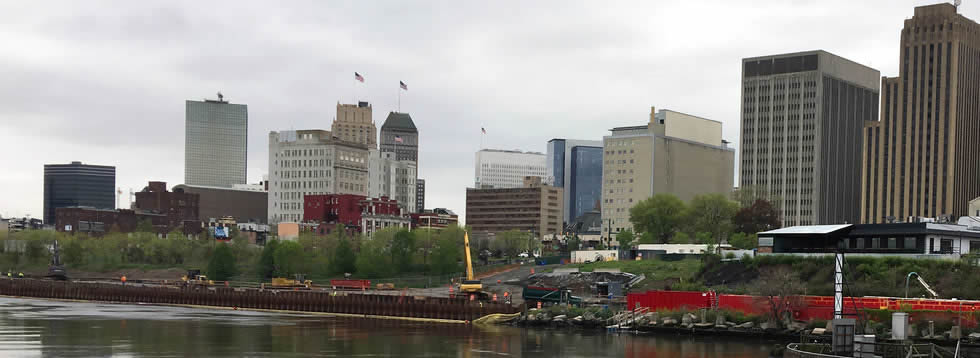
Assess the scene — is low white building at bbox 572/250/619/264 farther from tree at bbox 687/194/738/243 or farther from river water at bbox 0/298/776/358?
river water at bbox 0/298/776/358

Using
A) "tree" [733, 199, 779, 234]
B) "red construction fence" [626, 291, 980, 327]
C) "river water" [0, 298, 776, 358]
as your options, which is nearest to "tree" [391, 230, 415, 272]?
"tree" [733, 199, 779, 234]

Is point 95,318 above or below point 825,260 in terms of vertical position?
below

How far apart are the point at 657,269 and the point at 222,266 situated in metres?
75.9

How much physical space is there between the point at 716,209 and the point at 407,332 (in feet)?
352

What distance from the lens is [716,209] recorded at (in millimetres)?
192500

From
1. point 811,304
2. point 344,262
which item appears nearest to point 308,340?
point 811,304

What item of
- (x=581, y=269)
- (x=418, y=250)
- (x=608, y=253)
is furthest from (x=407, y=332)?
(x=418, y=250)

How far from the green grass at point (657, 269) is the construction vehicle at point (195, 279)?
51174mm

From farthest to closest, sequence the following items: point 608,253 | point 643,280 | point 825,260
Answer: point 608,253 → point 643,280 → point 825,260

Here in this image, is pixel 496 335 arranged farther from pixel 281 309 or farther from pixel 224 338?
pixel 281 309

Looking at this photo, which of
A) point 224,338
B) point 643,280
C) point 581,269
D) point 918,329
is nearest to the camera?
point 918,329

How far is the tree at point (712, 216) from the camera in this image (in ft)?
618

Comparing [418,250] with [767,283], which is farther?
[418,250]

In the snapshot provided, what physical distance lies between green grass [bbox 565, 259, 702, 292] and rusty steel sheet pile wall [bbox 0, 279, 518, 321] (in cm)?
1993
